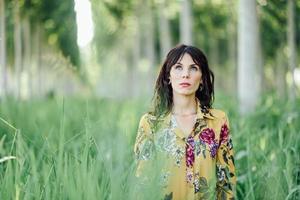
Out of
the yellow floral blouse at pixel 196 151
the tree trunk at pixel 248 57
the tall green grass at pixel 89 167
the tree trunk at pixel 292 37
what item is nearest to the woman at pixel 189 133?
the yellow floral blouse at pixel 196 151

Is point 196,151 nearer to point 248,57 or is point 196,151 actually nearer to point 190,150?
point 190,150

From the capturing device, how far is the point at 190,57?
304 centimetres

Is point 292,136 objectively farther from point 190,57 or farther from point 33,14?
point 33,14

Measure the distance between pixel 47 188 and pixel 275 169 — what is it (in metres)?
1.35

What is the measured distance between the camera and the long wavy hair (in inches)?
120

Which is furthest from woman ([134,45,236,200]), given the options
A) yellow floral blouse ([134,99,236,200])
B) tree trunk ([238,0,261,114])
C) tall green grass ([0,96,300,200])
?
tree trunk ([238,0,261,114])

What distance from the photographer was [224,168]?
3.01m

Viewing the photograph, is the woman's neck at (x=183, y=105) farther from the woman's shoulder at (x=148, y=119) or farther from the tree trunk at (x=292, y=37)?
the tree trunk at (x=292, y=37)

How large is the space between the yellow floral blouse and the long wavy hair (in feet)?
0.34

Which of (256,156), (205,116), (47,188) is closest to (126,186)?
(47,188)

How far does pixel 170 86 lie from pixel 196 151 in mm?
467

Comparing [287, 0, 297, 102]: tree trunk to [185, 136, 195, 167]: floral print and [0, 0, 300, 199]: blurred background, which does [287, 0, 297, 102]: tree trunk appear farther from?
[185, 136, 195, 167]: floral print

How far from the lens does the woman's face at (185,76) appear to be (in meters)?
3.00

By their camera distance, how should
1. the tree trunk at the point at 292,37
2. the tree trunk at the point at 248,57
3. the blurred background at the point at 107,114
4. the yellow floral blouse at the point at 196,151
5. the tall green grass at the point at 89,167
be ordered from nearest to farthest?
the tall green grass at the point at 89,167, the blurred background at the point at 107,114, the yellow floral blouse at the point at 196,151, the tree trunk at the point at 248,57, the tree trunk at the point at 292,37
